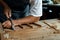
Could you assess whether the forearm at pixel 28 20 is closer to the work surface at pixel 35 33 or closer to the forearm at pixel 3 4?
the work surface at pixel 35 33

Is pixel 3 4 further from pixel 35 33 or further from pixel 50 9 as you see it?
pixel 50 9

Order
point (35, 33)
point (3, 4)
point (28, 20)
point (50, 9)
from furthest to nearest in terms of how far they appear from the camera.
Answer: point (50, 9)
point (3, 4)
point (28, 20)
point (35, 33)

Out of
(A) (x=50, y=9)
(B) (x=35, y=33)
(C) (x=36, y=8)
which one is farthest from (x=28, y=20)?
(A) (x=50, y=9)

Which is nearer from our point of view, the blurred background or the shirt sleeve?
the shirt sleeve

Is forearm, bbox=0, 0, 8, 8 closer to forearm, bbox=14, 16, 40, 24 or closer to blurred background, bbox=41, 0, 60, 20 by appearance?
forearm, bbox=14, 16, 40, 24

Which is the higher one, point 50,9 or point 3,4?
point 3,4

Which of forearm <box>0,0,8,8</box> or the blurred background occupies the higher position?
forearm <box>0,0,8,8</box>

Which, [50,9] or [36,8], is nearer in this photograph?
[36,8]


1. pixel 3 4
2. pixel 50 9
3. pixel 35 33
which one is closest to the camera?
pixel 35 33

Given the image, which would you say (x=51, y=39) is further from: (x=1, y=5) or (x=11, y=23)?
(x=1, y=5)

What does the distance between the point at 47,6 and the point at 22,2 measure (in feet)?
1.96

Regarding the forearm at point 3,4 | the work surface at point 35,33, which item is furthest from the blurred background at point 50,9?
the work surface at point 35,33

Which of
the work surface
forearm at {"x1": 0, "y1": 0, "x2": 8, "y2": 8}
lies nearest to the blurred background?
forearm at {"x1": 0, "y1": 0, "x2": 8, "y2": 8}

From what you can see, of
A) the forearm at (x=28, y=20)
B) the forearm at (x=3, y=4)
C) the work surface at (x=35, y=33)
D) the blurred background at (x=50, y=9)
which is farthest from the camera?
the blurred background at (x=50, y=9)
